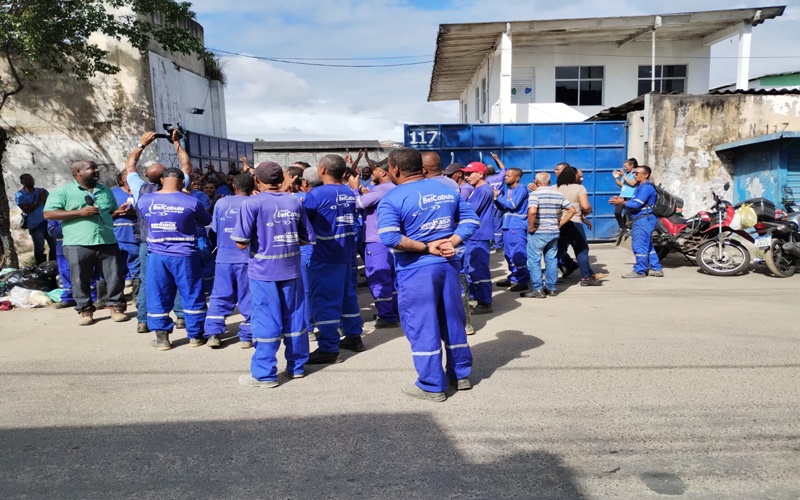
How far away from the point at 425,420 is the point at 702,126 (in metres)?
11.9

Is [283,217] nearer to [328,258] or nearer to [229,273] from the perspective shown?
[328,258]

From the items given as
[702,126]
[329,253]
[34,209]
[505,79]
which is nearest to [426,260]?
[329,253]

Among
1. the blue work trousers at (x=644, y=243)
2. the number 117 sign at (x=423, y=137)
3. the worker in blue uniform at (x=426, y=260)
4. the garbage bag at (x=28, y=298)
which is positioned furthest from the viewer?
the number 117 sign at (x=423, y=137)

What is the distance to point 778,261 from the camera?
8953 millimetres

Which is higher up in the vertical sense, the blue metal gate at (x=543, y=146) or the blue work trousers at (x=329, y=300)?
the blue metal gate at (x=543, y=146)

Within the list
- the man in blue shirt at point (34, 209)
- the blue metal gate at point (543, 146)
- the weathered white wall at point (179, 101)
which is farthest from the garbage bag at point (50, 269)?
the blue metal gate at point (543, 146)

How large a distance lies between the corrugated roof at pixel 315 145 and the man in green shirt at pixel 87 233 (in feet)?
65.6

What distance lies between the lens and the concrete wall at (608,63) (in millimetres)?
17766

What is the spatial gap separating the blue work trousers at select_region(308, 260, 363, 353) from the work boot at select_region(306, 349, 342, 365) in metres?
0.04

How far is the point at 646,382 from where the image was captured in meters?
4.61

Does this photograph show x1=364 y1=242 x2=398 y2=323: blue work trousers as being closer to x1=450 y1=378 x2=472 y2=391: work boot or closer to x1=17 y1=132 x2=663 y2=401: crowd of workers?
x1=17 y1=132 x2=663 y2=401: crowd of workers

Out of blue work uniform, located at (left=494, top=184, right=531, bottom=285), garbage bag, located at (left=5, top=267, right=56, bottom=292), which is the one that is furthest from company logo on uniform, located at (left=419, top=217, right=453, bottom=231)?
garbage bag, located at (left=5, top=267, right=56, bottom=292)

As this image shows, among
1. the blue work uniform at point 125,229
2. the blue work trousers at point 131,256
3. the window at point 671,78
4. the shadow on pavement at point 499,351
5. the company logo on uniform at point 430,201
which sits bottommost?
the shadow on pavement at point 499,351

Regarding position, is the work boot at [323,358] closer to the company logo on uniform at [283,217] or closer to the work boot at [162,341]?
the company logo on uniform at [283,217]
